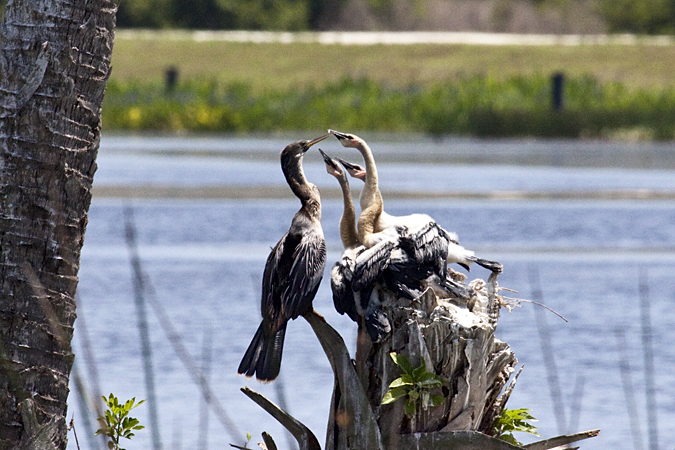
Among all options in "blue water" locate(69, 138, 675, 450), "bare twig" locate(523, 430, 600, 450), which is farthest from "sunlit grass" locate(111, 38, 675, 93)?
"bare twig" locate(523, 430, 600, 450)

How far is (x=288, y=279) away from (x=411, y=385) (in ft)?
1.52

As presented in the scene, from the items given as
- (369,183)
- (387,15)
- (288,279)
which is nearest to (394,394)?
(288,279)

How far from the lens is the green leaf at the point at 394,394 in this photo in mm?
3126

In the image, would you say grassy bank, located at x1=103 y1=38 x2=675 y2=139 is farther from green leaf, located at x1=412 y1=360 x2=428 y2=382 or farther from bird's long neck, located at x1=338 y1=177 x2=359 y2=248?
green leaf, located at x1=412 y1=360 x2=428 y2=382

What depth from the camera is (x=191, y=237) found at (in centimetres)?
1082

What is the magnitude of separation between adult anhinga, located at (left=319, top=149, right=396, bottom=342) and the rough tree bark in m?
0.71

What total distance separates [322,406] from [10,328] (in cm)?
262

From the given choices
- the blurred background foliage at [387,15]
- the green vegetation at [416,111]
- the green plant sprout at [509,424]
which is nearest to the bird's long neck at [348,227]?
the green plant sprout at [509,424]

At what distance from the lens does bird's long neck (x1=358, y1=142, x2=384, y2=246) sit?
341cm

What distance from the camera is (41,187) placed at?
2930 millimetres

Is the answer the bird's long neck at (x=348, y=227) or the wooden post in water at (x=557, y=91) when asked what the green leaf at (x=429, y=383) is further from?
the wooden post in water at (x=557, y=91)

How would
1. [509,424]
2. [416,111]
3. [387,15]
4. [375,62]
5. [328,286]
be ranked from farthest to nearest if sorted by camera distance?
1. [387,15]
2. [375,62]
3. [416,111]
4. [328,286]
5. [509,424]

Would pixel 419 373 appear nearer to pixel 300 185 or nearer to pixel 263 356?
pixel 263 356

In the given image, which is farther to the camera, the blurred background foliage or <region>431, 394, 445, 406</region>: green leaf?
the blurred background foliage
